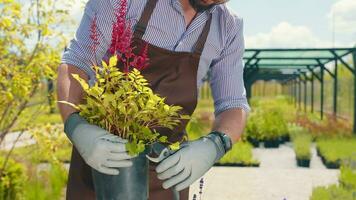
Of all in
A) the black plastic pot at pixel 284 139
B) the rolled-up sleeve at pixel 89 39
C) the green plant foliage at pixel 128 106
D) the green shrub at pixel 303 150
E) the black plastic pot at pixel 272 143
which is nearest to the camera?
the green plant foliage at pixel 128 106

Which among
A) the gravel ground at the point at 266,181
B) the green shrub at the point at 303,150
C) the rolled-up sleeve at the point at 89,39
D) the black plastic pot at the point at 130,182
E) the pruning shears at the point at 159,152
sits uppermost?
the rolled-up sleeve at the point at 89,39

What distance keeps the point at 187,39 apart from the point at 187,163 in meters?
0.51

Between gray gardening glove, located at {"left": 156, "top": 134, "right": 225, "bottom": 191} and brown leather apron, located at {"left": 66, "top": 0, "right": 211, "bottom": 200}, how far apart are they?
26 cm

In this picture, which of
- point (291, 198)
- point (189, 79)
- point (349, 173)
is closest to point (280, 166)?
point (291, 198)

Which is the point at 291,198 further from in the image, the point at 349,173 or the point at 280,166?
the point at 280,166

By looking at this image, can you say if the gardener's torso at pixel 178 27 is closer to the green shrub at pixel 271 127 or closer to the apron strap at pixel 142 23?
the apron strap at pixel 142 23

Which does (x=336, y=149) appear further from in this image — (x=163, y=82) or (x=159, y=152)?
(x=159, y=152)

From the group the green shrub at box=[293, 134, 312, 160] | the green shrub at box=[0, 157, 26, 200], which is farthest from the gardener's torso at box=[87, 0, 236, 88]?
the green shrub at box=[293, 134, 312, 160]

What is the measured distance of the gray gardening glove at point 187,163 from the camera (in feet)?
4.94

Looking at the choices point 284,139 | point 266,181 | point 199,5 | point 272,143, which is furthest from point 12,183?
point 284,139

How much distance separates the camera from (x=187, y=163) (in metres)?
1.55

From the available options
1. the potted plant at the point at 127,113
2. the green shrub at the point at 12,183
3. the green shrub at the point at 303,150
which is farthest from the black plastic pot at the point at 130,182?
the green shrub at the point at 303,150

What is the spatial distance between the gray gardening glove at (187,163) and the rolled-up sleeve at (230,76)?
12.1 inches

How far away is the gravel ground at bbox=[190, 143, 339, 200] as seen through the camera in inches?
256
